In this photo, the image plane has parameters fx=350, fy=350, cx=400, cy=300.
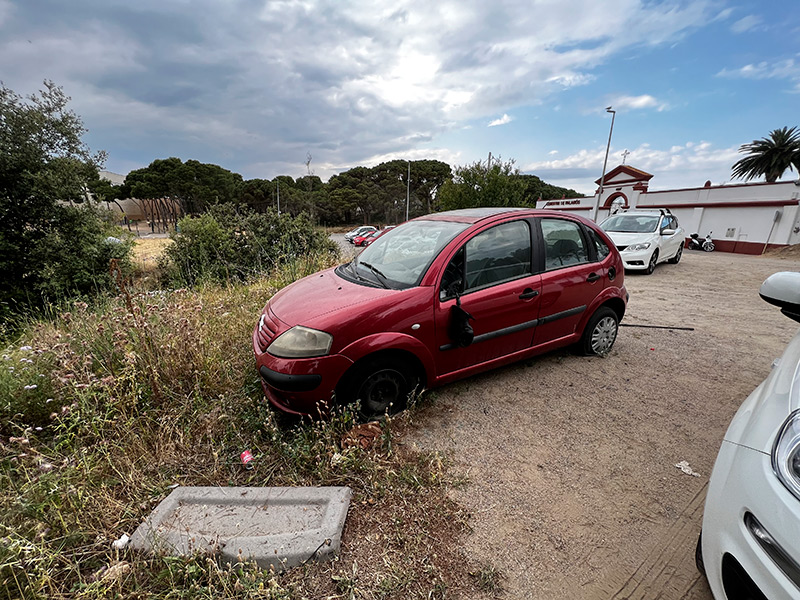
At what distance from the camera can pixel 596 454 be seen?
2537 mm

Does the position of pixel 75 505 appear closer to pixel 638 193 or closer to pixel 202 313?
pixel 202 313

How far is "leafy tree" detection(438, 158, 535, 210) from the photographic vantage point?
725 inches

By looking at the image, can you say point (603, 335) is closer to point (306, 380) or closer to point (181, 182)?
point (306, 380)

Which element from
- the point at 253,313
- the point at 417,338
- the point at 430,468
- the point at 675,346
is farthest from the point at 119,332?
the point at 675,346

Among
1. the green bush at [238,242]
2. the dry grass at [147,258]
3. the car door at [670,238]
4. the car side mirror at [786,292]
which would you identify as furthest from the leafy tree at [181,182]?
the car side mirror at [786,292]

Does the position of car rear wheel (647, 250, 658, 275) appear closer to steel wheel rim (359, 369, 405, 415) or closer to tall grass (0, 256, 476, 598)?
steel wheel rim (359, 369, 405, 415)

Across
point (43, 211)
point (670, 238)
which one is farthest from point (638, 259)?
point (43, 211)

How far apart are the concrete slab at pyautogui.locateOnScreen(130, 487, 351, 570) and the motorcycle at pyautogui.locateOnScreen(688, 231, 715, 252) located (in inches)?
878

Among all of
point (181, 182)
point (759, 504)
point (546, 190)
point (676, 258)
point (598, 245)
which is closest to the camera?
point (759, 504)

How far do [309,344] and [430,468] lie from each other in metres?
1.16

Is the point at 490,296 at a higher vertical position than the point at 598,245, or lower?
lower

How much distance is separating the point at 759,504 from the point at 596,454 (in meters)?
1.53

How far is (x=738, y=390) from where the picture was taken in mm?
3354

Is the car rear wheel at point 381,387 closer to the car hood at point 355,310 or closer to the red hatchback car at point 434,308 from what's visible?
the red hatchback car at point 434,308
